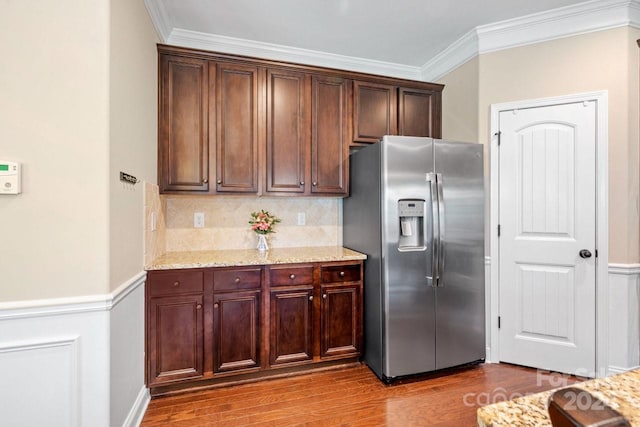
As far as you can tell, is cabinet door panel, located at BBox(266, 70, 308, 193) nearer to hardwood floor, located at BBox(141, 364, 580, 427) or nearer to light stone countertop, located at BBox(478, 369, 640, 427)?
hardwood floor, located at BBox(141, 364, 580, 427)

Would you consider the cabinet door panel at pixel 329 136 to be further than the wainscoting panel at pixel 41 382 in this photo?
Yes

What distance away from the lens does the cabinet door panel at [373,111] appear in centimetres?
287

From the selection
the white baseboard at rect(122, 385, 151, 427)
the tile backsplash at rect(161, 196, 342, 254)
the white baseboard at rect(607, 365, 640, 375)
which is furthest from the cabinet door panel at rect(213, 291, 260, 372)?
the white baseboard at rect(607, 365, 640, 375)

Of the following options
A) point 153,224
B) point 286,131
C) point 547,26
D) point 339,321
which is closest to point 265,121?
point 286,131

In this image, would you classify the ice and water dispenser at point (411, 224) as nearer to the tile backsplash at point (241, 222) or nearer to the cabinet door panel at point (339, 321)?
the cabinet door panel at point (339, 321)

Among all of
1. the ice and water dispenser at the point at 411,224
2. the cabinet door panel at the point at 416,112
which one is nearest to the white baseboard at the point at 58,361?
the ice and water dispenser at the point at 411,224

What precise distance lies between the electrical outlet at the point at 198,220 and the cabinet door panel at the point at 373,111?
157 cm

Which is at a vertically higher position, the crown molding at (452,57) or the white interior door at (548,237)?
the crown molding at (452,57)

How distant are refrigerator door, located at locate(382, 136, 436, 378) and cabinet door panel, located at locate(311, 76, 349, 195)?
59 cm

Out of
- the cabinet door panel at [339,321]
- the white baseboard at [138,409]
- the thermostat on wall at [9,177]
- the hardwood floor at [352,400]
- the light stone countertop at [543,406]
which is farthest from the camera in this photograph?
the cabinet door panel at [339,321]

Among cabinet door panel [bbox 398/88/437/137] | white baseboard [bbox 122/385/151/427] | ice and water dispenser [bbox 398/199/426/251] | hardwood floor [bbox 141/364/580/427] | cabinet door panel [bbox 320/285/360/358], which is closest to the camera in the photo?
white baseboard [bbox 122/385/151/427]

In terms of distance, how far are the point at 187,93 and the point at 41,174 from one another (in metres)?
1.30

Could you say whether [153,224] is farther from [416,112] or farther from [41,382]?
[416,112]

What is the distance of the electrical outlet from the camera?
2.81 metres
